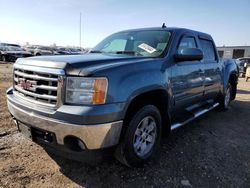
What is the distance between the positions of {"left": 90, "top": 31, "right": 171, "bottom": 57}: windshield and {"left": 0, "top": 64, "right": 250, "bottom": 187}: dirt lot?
1566 millimetres

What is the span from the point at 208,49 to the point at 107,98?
11.6ft

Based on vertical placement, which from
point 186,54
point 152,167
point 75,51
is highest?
point 186,54

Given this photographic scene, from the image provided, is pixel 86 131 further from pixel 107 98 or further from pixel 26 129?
pixel 26 129

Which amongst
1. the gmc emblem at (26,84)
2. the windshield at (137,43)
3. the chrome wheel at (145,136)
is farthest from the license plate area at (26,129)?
the windshield at (137,43)

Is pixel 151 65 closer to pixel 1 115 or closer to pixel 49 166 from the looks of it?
pixel 49 166

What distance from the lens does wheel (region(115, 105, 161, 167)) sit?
110 inches

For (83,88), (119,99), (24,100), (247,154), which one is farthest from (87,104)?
(247,154)

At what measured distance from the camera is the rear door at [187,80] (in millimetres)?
3625

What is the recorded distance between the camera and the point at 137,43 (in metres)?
3.99

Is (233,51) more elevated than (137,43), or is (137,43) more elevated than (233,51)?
(137,43)

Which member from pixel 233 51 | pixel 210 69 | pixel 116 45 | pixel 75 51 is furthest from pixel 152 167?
pixel 233 51

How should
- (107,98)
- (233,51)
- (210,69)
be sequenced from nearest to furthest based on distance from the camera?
(107,98), (210,69), (233,51)

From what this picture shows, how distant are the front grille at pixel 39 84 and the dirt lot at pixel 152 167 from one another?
0.96m

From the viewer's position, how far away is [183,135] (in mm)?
4461
